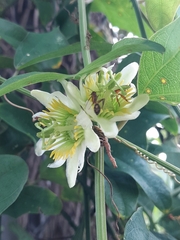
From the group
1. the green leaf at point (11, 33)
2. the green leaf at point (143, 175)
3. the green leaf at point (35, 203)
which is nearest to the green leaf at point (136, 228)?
the green leaf at point (143, 175)

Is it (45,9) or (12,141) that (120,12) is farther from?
(12,141)

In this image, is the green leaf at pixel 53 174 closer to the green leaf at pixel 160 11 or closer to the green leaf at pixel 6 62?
the green leaf at pixel 6 62

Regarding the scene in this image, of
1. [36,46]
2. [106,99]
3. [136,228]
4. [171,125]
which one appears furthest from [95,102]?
[171,125]

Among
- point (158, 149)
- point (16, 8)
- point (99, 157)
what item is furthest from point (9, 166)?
point (16, 8)

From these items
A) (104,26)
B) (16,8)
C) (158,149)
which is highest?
(16,8)

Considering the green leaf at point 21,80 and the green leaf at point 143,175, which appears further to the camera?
the green leaf at point 143,175

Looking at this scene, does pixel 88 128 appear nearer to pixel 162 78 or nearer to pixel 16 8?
pixel 162 78
